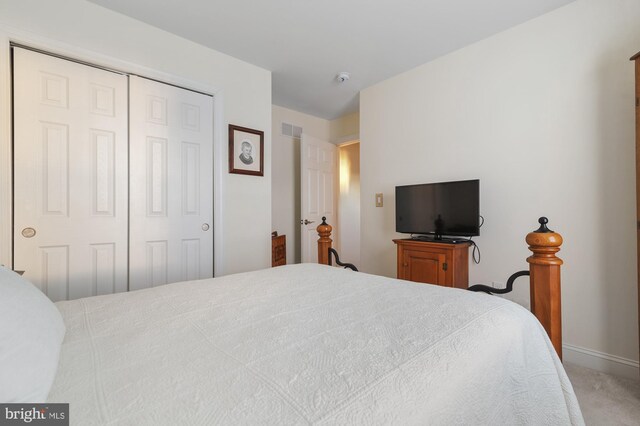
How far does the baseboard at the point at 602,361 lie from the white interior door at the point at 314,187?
9.36 feet

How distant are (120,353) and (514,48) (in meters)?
3.15

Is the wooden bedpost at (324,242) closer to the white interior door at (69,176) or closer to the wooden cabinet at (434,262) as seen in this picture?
the wooden cabinet at (434,262)

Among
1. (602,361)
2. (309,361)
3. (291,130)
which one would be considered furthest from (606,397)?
(291,130)

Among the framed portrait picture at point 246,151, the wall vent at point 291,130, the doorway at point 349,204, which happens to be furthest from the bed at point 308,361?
the doorway at point 349,204

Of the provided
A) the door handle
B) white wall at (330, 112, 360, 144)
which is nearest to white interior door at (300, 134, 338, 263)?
white wall at (330, 112, 360, 144)

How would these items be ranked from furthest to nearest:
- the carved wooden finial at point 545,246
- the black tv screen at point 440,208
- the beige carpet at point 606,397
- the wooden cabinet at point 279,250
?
the wooden cabinet at point 279,250 → the black tv screen at point 440,208 → the beige carpet at point 606,397 → the carved wooden finial at point 545,246

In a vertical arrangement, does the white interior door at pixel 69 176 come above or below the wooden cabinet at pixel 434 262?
above

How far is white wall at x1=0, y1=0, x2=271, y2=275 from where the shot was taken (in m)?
1.76

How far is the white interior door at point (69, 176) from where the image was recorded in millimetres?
1804

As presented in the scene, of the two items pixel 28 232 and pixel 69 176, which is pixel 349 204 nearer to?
pixel 69 176

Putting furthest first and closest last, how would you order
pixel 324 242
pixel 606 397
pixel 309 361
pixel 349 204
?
pixel 349 204
pixel 324 242
pixel 606 397
pixel 309 361

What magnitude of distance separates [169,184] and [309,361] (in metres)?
2.22

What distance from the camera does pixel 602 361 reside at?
1.91m

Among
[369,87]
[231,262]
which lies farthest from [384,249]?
[369,87]
